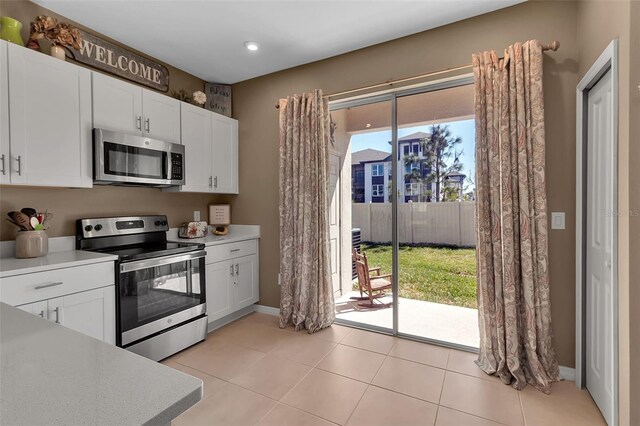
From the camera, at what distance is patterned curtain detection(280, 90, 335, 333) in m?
3.07

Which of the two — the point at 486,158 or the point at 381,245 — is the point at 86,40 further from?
the point at 486,158

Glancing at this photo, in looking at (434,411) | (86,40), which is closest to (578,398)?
(434,411)

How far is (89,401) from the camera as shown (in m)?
0.54

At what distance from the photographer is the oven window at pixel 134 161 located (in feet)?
7.83

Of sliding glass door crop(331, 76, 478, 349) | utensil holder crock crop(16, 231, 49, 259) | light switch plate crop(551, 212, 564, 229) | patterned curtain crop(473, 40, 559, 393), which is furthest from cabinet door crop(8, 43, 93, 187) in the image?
light switch plate crop(551, 212, 564, 229)

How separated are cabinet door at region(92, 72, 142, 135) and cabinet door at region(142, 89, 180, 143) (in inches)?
2.1

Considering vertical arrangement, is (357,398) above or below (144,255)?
below

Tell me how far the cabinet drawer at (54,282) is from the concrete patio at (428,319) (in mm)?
2182

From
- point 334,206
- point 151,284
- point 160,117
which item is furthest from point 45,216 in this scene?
point 334,206

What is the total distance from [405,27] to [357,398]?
115 inches

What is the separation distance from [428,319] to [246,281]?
6.49ft

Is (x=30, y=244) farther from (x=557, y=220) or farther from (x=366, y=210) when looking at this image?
(x=557, y=220)

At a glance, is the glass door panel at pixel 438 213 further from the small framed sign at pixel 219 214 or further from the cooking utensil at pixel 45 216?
the cooking utensil at pixel 45 216

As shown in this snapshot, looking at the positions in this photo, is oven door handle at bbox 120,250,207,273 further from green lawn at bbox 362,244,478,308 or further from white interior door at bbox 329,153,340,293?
green lawn at bbox 362,244,478,308
